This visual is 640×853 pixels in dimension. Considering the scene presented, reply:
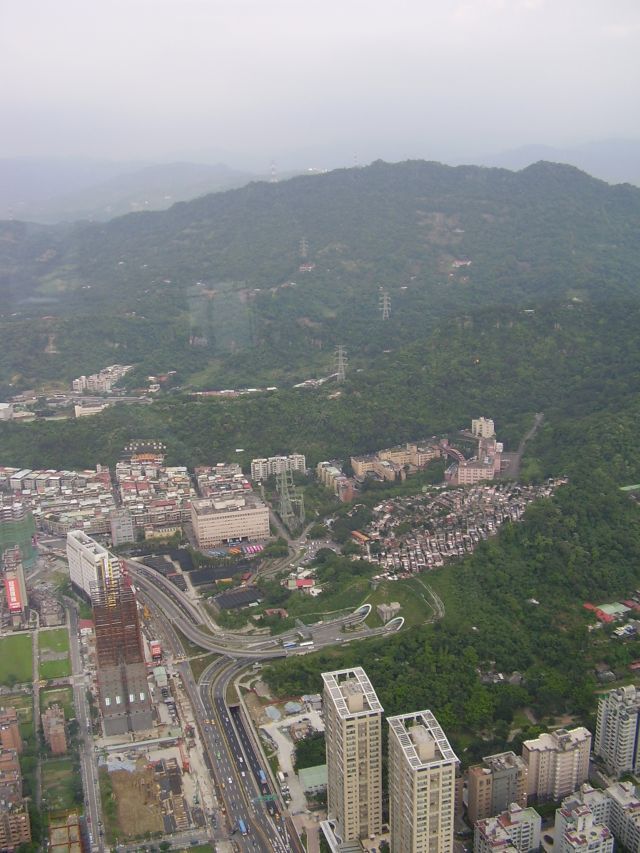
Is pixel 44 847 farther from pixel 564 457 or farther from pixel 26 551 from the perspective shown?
pixel 564 457

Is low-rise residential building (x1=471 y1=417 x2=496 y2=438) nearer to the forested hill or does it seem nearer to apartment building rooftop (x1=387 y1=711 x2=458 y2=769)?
the forested hill

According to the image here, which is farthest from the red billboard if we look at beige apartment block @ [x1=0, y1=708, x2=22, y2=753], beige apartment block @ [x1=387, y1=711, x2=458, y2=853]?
beige apartment block @ [x1=387, y1=711, x2=458, y2=853]

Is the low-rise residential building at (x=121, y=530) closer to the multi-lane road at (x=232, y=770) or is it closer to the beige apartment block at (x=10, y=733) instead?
the multi-lane road at (x=232, y=770)

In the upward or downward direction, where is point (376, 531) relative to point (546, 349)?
downward

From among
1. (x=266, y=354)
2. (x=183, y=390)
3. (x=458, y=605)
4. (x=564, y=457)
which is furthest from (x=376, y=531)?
(x=266, y=354)

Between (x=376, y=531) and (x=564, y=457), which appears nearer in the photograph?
(x=376, y=531)

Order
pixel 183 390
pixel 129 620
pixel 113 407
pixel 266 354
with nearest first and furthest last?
pixel 129 620 → pixel 113 407 → pixel 183 390 → pixel 266 354

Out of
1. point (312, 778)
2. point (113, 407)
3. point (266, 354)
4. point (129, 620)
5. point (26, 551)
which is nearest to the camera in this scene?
point (312, 778)

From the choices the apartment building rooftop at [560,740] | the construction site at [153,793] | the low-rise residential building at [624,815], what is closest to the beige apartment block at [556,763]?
the apartment building rooftop at [560,740]
